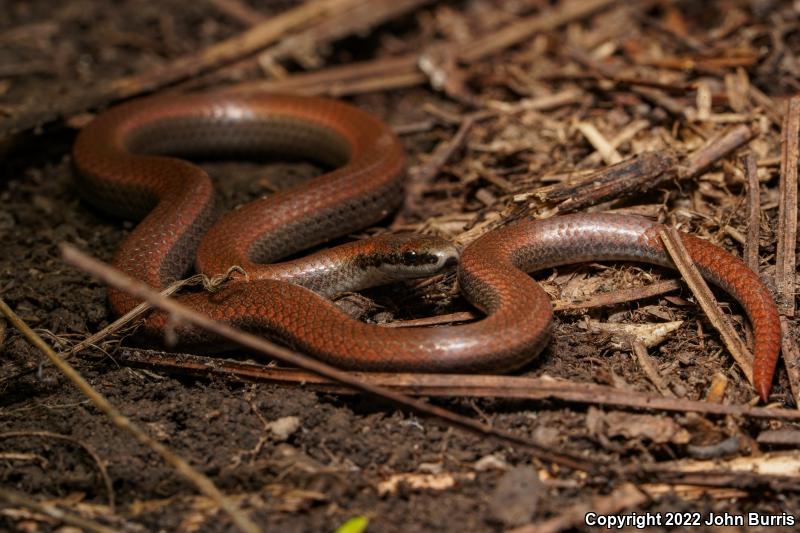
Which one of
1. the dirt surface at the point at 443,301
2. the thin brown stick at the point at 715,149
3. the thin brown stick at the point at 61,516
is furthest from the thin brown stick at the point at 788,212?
the thin brown stick at the point at 61,516

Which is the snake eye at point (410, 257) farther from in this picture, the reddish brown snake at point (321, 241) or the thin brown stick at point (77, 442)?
the thin brown stick at point (77, 442)

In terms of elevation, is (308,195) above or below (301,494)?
above

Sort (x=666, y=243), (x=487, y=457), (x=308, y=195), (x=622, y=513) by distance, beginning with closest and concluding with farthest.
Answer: (x=622, y=513), (x=487, y=457), (x=666, y=243), (x=308, y=195)

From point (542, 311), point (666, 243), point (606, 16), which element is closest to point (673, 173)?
point (666, 243)

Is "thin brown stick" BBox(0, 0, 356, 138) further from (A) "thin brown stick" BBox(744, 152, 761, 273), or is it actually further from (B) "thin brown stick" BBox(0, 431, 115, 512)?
(A) "thin brown stick" BBox(744, 152, 761, 273)

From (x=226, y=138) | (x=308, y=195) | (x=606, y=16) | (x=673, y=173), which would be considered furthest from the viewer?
(x=606, y=16)

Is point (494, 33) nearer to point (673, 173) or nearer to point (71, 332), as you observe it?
point (673, 173)

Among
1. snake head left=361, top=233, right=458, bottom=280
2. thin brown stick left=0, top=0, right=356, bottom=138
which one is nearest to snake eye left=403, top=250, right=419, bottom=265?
snake head left=361, top=233, right=458, bottom=280
